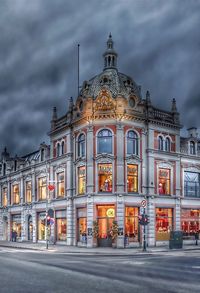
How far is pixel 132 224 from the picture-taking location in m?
43.9

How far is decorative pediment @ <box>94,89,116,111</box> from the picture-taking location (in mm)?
44281

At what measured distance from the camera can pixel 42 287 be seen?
15.0 metres

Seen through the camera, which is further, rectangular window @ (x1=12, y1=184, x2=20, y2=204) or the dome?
rectangular window @ (x1=12, y1=184, x2=20, y2=204)

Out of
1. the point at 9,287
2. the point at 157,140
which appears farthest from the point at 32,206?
the point at 9,287

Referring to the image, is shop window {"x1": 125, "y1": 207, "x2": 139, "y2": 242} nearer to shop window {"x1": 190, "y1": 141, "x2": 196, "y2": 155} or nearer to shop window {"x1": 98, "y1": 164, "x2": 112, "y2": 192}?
shop window {"x1": 98, "y1": 164, "x2": 112, "y2": 192}

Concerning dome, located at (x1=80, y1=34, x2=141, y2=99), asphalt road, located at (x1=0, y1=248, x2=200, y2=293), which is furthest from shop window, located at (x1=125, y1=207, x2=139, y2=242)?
asphalt road, located at (x1=0, y1=248, x2=200, y2=293)

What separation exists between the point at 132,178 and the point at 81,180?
218 inches

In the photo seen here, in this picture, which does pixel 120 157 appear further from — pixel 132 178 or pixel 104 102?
pixel 104 102

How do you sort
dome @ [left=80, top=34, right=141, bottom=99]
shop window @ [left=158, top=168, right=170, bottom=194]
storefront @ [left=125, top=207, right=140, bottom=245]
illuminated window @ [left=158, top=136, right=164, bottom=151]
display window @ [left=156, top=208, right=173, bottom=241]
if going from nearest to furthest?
storefront @ [left=125, top=207, right=140, bottom=245]
dome @ [left=80, top=34, right=141, bottom=99]
display window @ [left=156, top=208, right=173, bottom=241]
shop window @ [left=158, top=168, right=170, bottom=194]
illuminated window @ [left=158, top=136, right=164, bottom=151]

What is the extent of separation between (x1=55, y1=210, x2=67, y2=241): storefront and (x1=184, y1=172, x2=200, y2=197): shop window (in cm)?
1446

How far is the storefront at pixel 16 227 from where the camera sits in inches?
2282

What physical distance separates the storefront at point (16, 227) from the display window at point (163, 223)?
2133cm

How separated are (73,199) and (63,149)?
6380 millimetres

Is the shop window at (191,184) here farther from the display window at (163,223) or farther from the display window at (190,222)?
the display window at (163,223)
